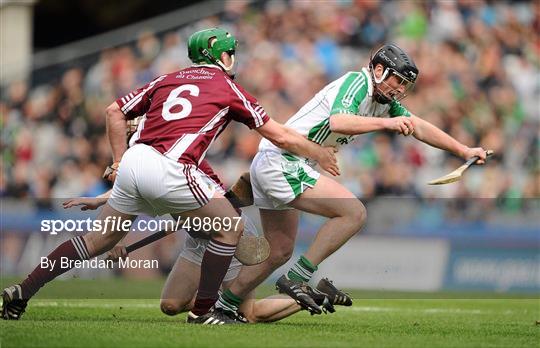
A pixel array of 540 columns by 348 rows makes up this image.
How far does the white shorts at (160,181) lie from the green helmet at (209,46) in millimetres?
817

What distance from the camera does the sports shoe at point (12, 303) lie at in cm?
884

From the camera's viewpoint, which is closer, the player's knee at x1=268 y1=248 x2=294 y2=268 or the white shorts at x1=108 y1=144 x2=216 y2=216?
the white shorts at x1=108 y1=144 x2=216 y2=216

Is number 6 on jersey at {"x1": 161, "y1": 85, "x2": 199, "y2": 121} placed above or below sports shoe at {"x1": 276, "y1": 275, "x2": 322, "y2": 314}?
above

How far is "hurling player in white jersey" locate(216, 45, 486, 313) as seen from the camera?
351 inches

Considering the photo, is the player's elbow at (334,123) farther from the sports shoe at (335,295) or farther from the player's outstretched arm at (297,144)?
the sports shoe at (335,295)

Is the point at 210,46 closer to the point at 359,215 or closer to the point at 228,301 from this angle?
Result: the point at 359,215

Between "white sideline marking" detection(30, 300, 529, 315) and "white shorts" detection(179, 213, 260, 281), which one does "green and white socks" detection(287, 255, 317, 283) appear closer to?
"white shorts" detection(179, 213, 260, 281)

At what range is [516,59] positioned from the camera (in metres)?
20.1

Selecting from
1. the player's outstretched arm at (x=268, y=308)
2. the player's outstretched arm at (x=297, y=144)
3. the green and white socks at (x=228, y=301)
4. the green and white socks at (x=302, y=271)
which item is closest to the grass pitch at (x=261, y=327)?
the player's outstretched arm at (x=268, y=308)

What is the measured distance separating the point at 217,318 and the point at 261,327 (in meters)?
0.35

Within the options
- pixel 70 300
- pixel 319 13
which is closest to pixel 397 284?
pixel 70 300

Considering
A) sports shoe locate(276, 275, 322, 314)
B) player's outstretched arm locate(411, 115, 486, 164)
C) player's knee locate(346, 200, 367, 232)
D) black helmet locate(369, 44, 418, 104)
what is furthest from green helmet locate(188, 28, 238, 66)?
sports shoe locate(276, 275, 322, 314)

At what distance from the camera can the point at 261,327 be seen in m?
8.99

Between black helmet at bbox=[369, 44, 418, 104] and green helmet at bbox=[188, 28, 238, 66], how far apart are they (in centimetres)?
114
